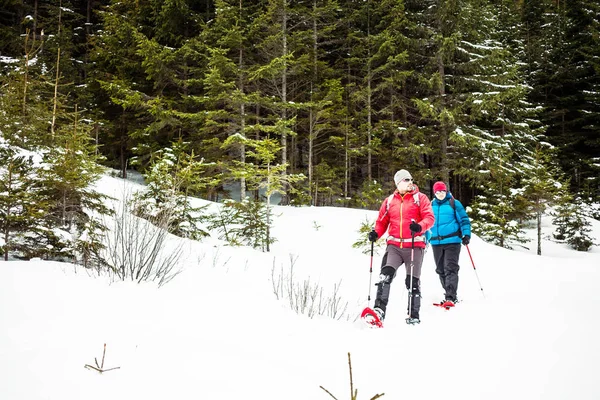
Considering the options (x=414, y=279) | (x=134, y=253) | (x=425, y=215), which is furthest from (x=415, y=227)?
(x=134, y=253)

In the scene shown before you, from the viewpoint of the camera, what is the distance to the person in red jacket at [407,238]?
3.92 metres

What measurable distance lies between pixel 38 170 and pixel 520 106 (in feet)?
79.5

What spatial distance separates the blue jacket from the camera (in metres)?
5.09

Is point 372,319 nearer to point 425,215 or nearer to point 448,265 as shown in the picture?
point 425,215

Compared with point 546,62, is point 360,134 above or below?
below

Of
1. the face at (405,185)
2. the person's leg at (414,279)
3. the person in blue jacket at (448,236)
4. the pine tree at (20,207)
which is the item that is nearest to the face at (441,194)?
the person in blue jacket at (448,236)

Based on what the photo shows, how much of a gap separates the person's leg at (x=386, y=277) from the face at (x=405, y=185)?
2.50 feet

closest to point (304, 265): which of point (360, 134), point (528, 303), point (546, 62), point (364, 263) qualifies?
point (364, 263)

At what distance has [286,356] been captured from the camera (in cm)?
239

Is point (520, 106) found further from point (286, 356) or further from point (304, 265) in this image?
point (286, 356)

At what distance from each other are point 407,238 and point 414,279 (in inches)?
20.5

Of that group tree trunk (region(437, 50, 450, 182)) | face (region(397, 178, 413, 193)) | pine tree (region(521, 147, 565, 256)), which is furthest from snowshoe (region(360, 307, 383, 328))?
tree trunk (region(437, 50, 450, 182))

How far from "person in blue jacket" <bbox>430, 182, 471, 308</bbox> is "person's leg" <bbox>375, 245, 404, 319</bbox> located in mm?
1372

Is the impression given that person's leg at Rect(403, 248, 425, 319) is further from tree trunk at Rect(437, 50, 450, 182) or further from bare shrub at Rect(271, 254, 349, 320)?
tree trunk at Rect(437, 50, 450, 182)
